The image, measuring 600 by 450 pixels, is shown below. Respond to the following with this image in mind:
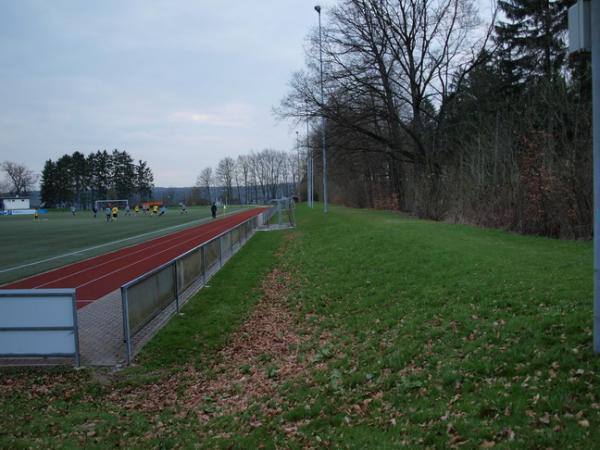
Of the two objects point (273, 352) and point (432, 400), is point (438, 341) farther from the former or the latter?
point (273, 352)

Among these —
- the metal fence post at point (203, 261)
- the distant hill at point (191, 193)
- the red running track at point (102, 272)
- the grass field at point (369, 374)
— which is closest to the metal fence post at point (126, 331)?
the grass field at point (369, 374)

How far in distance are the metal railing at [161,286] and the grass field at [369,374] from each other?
48cm

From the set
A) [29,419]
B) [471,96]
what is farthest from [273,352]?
[471,96]

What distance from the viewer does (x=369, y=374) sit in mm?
5797

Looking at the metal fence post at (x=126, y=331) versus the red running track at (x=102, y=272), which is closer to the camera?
the metal fence post at (x=126, y=331)

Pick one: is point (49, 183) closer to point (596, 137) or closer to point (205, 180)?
point (205, 180)

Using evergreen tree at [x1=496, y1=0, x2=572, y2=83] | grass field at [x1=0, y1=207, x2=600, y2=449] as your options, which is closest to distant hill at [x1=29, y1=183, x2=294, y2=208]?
evergreen tree at [x1=496, y1=0, x2=572, y2=83]

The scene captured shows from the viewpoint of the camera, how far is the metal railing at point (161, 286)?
25.0 feet

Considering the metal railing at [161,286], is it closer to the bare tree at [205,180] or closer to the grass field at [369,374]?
the grass field at [369,374]

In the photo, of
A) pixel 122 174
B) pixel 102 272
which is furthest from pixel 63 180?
pixel 102 272

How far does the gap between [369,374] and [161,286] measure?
17.0 feet

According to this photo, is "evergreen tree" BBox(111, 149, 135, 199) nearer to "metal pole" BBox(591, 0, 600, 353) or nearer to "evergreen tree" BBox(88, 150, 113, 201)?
"evergreen tree" BBox(88, 150, 113, 201)

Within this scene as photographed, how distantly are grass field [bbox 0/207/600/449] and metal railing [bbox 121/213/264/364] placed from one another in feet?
1.58

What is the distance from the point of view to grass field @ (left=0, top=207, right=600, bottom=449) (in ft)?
14.0
